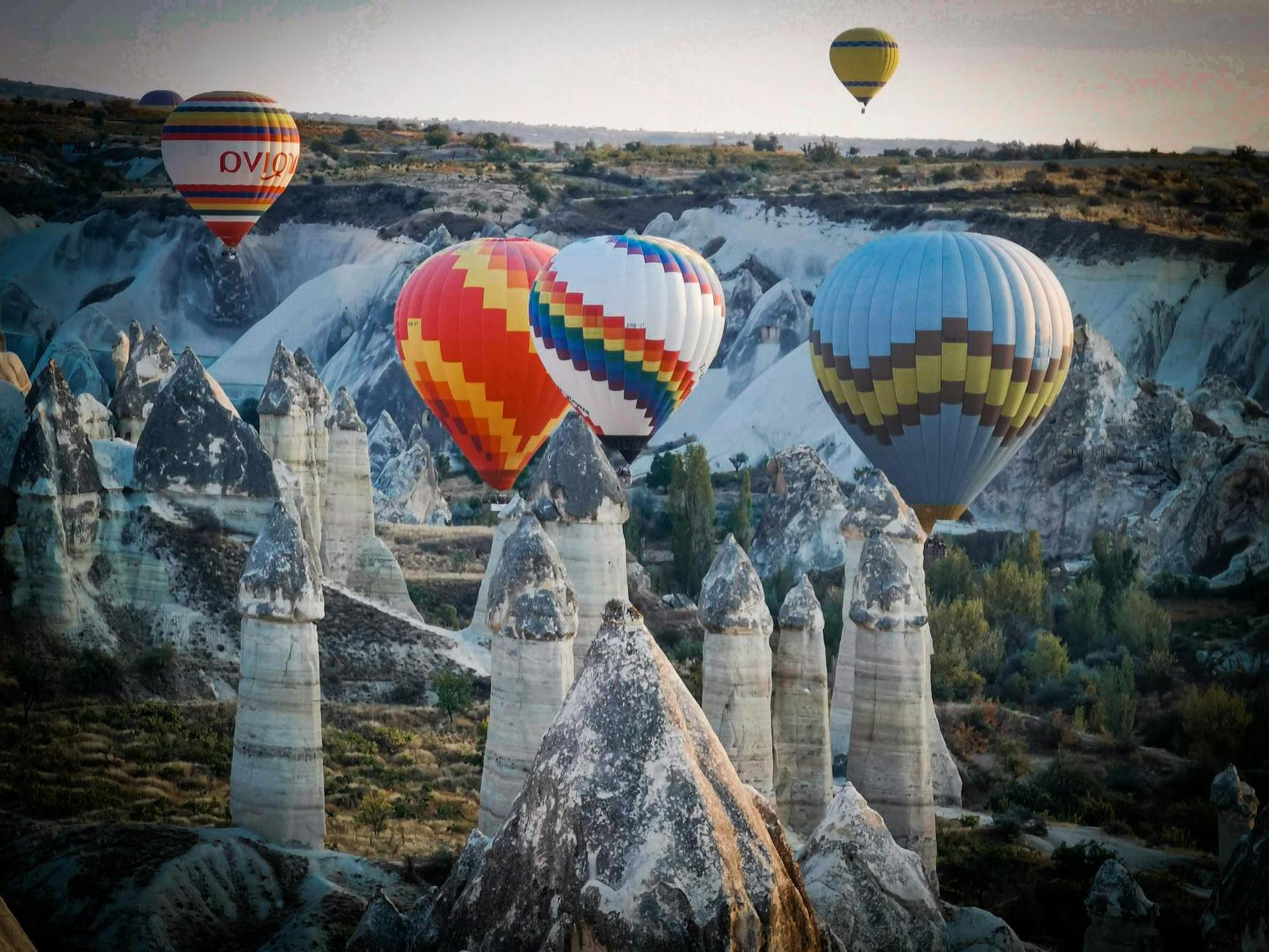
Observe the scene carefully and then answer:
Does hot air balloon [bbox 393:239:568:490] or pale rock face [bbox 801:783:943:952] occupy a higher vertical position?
hot air balloon [bbox 393:239:568:490]

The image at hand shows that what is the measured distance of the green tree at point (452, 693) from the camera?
25.7m

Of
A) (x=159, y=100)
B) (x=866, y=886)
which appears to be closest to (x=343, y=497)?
(x=866, y=886)

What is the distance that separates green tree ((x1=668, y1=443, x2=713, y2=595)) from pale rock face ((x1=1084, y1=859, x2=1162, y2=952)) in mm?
23113

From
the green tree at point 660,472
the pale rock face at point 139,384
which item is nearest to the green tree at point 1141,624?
the green tree at point 660,472

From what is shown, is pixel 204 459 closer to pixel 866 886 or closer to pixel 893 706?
pixel 893 706

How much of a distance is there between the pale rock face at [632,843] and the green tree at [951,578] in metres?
29.1

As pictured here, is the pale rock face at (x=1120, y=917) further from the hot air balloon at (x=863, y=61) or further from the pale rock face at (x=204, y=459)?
the hot air balloon at (x=863, y=61)

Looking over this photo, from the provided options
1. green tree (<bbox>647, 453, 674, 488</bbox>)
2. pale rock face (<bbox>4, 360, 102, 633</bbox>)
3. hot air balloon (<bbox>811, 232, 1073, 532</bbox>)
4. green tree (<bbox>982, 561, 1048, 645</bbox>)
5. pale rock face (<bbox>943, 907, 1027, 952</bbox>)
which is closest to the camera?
pale rock face (<bbox>943, 907, 1027, 952</bbox>)

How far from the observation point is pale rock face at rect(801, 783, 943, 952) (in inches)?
539

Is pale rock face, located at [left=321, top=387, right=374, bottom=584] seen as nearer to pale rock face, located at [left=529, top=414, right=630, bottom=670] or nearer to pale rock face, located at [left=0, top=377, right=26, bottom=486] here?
pale rock face, located at [left=0, top=377, right=26, bottom=486]

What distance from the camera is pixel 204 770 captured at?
21.2 meters

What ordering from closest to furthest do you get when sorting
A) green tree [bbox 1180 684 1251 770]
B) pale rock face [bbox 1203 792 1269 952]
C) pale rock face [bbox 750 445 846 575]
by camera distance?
pale rock face [bbox 1203 792 1269 952] → green tree [bbox 1180 684 1251 770] → pale rock face [bbox 750 445 846 575]

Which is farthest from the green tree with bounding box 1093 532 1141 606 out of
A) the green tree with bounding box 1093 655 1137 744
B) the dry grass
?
the dry grass

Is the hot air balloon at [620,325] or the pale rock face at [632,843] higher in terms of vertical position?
the hot air balloon at [620,325]
